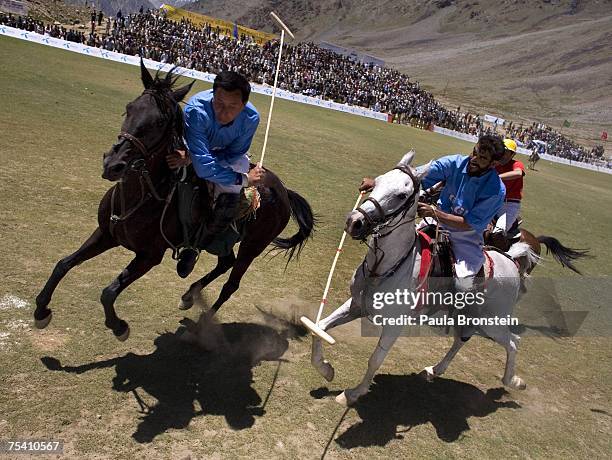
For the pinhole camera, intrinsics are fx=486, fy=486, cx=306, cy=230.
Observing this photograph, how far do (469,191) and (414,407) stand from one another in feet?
8.12

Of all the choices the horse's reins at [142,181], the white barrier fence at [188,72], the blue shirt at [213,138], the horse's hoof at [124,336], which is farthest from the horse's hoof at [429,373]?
the white barrier fence at [188,72]

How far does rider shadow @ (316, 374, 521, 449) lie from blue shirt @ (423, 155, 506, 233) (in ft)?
6.76

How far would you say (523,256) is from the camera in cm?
701

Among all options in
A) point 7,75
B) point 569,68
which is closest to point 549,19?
point 569,68

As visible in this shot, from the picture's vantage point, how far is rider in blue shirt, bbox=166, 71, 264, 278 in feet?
15.2

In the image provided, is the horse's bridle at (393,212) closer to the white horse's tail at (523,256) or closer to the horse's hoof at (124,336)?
the horse's hoof at (124,336)

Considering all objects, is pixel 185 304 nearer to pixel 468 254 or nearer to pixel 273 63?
pixel 468 254

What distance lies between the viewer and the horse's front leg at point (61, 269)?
479 centimetres

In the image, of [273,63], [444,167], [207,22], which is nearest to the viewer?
[444,167]

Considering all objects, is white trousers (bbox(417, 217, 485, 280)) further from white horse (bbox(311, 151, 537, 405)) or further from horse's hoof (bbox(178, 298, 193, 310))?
horse's hoof (bbox(178, 298, 193, 310))

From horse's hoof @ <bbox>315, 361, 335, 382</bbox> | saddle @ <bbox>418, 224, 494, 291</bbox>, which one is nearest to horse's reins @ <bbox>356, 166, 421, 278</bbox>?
saddle @ <bbox>418, 224, 494, 291</bbox>

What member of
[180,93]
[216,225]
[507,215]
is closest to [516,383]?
[507,215]

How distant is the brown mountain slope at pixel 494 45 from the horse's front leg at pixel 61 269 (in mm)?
81114

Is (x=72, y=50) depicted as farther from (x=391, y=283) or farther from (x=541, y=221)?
(x=391, y=283)
